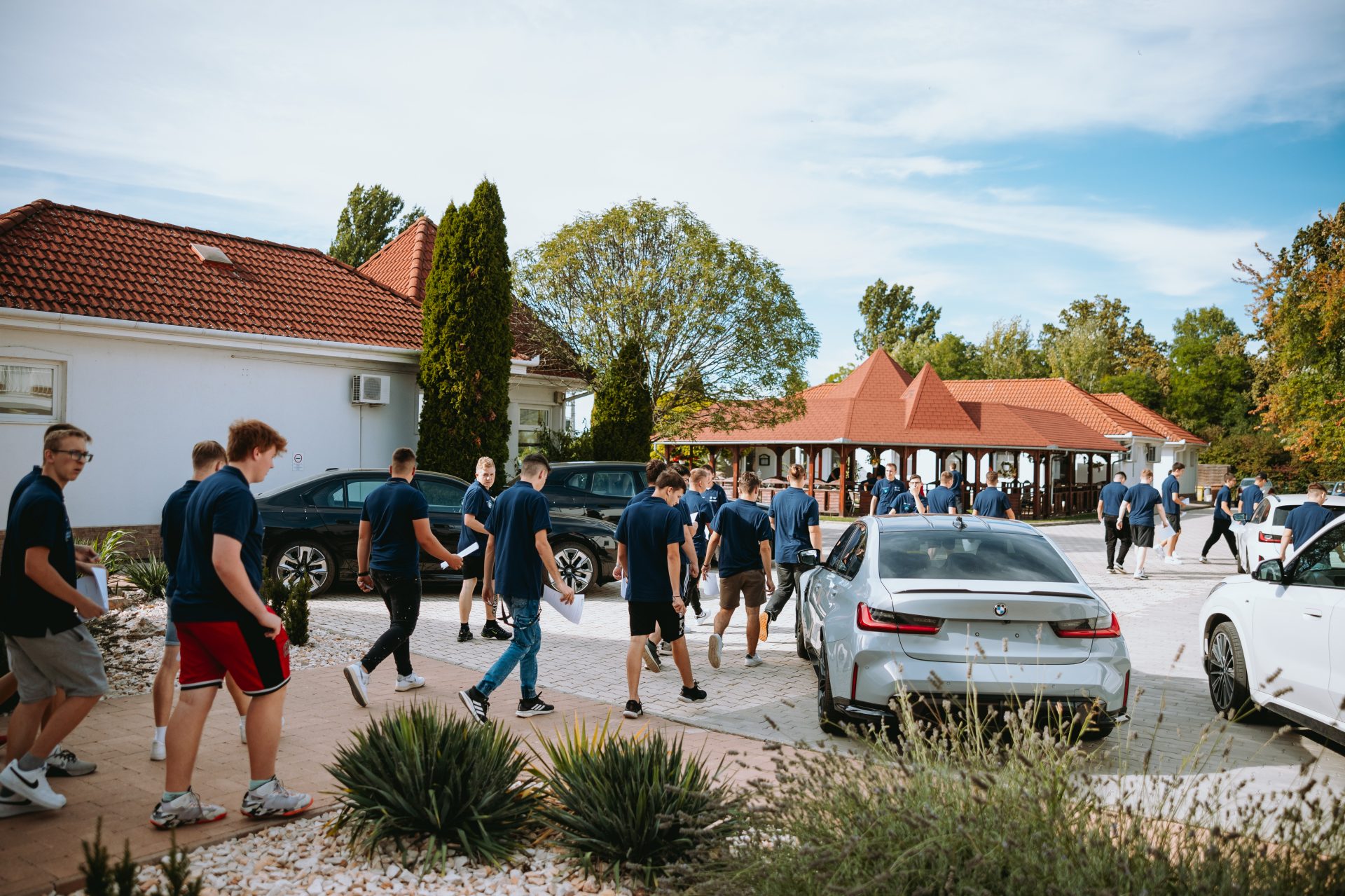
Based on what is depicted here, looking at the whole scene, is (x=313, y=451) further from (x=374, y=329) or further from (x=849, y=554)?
(x=849, y=554)

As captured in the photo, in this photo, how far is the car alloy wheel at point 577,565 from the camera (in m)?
12.7

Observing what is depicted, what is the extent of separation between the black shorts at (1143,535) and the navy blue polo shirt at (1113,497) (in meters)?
0.87

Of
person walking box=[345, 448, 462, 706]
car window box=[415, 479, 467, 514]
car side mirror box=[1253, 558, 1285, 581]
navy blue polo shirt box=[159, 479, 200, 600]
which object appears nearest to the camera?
navy blue polo shirt box=[159, 479, 200, 600]

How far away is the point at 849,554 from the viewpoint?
7.38 meters

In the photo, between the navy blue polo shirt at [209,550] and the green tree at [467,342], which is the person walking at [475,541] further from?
the green tree at [467,342]

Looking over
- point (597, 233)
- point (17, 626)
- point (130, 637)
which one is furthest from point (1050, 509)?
point (17, 626)

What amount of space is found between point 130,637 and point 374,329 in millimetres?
10322

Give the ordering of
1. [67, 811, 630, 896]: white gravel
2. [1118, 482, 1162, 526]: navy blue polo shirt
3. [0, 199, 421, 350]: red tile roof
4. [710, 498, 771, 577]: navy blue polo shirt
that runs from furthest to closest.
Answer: [1118, 482, 1162, 526]: navy blue polo shirt < [0, 199, 421, 350]: red tile roof < [710, 498, 771, 577]: navy blue polo shirt < [67, 811, 630, 896]: white gravel

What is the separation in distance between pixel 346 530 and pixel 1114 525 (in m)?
13.3

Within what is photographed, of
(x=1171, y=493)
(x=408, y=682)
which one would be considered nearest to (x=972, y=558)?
(x=408, y=682)

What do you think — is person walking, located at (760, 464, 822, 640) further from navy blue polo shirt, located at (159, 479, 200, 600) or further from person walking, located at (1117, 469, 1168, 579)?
person walking, located at (1117, 469, 1168, 579)

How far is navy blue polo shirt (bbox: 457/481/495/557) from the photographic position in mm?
9555

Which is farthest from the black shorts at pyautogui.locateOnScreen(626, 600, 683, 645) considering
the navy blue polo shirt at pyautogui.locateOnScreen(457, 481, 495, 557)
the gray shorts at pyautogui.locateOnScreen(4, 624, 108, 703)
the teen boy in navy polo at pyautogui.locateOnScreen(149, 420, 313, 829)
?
the gray shorts at pyautogui.locateOnScreen(4, 624, 108, 703)

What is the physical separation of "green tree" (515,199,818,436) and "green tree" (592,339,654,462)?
87cm
